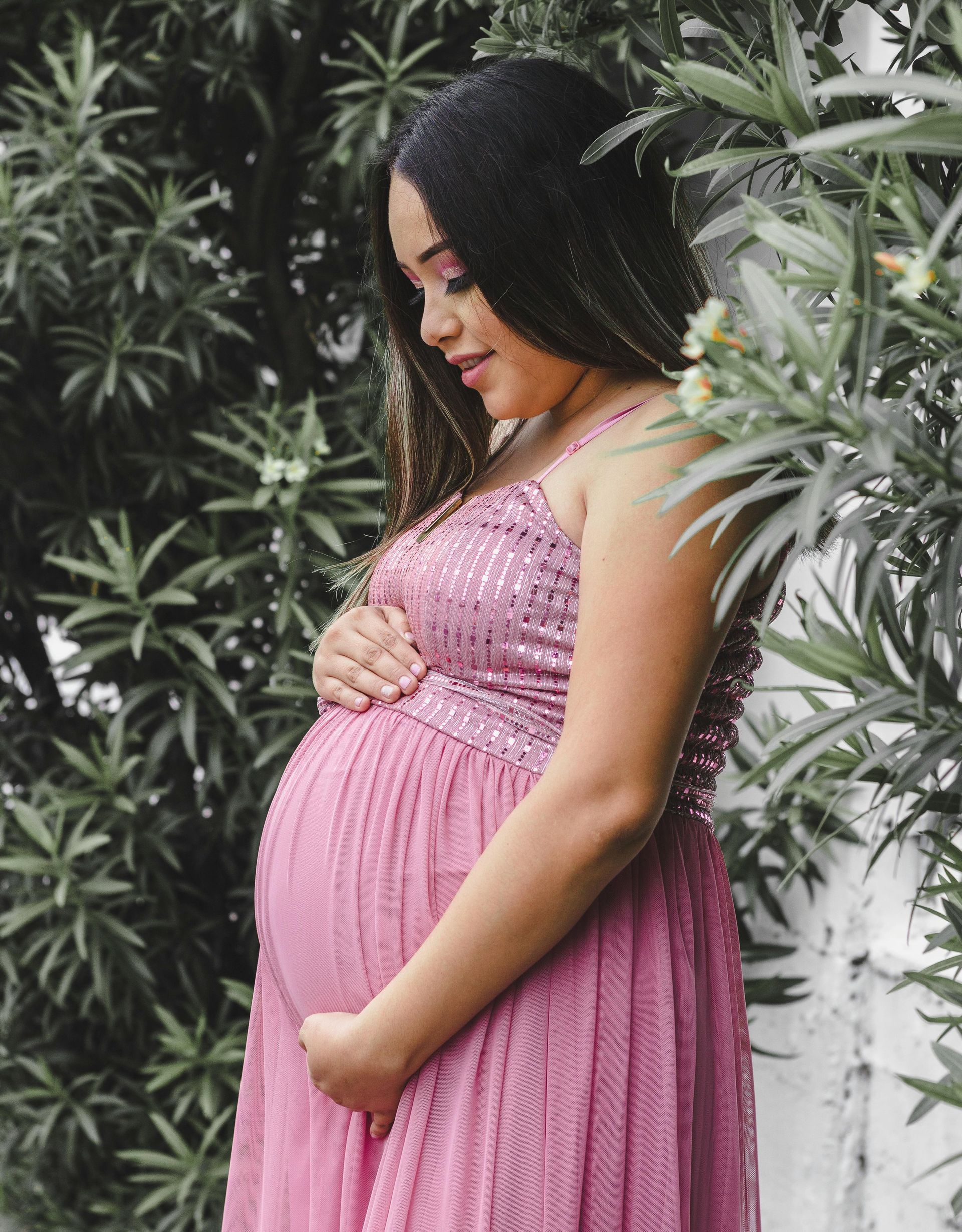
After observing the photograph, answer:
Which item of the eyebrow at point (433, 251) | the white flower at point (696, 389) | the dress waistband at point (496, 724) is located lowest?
the dress waistband at point (496, 724)

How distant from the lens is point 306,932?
3.47ft

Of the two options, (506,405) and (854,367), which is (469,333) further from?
(854,367)

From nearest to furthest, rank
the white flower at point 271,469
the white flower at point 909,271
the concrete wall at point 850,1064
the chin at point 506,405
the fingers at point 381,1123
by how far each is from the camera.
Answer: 1. the white flower at point 909,271
2. the fingers at point 381,1123
3. the chin at point 506,405
4. the concrete wall at point 850,1064
5. the white flower at point 271,469

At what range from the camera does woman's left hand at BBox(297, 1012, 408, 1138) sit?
0.95 meters

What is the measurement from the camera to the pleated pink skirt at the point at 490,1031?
3.06 ft

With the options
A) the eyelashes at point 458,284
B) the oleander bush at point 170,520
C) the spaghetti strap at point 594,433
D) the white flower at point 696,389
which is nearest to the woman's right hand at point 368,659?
the spaghetti strap at point 594,433

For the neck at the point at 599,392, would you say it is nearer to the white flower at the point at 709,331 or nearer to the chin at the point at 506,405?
the chin at the point at 506,405

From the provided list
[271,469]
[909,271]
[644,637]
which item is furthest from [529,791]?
[271,469]

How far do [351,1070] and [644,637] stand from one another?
1.36 ft

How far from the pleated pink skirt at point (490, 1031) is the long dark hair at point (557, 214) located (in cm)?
38

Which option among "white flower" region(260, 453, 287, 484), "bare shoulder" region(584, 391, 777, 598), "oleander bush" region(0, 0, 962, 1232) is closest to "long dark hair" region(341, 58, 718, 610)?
"bare shoulder" region(584, 391, 777, 598)

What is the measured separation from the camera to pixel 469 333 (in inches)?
42.3

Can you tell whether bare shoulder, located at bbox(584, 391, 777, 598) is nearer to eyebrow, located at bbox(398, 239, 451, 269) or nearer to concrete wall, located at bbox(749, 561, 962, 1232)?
eyebrow, located at bbox(398, 239, 451, 269)

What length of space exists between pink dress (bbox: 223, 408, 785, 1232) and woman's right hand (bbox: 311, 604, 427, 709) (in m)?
0.02
